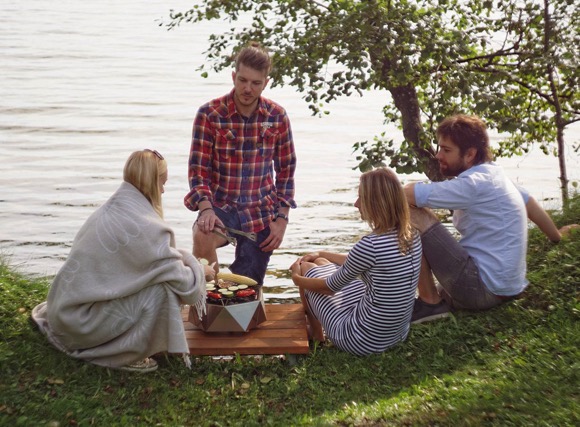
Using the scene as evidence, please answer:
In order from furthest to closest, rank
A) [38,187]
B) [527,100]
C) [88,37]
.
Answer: [88,37] → [38,187] → [527,100]

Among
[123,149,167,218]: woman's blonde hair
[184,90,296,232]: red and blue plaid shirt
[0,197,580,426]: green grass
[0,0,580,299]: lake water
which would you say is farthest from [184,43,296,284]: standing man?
[0,0,580,299]: lake water

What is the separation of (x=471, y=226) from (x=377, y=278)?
96 centimetres

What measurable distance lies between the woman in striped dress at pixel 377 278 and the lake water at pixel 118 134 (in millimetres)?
2826

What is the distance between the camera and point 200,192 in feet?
20.9

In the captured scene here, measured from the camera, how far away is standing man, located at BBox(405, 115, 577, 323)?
19.1 feet

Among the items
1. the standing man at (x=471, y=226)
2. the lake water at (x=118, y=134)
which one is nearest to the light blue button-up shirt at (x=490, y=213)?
the standing man at (x=471, y=226)

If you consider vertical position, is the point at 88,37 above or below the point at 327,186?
above

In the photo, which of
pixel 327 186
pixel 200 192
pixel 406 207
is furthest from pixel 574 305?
pixel 327 186

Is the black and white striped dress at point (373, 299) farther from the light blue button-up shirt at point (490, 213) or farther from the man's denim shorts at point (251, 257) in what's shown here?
the man's denim shorts at point (251, 257)

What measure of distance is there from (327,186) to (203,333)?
29.3ft

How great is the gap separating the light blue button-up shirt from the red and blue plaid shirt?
138 cm

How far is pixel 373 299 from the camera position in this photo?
5.50 m

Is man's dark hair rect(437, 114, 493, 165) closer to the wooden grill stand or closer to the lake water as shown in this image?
the wooden grill stand

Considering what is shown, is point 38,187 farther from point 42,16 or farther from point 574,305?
point 42,16
